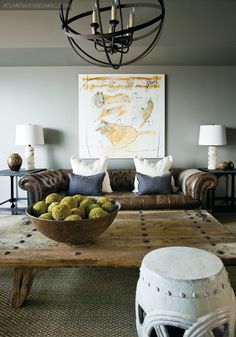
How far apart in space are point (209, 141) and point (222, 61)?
1224 mm

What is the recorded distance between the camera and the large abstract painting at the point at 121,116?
4102mm

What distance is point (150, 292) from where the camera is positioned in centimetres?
114

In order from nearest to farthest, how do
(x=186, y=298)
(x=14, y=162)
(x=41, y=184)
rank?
(x=186, y=298) → (x=41, y=184) → (x=14, y=162)

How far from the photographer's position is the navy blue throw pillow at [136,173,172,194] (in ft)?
11.1

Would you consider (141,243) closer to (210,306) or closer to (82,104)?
(210,306)

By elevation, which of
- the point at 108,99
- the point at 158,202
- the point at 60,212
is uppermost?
the point at 108,99

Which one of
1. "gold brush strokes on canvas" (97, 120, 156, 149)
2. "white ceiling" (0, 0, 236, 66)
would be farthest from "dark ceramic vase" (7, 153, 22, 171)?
"white ceiling" (0, 0, 236, 66)

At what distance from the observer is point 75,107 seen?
418 centimetres

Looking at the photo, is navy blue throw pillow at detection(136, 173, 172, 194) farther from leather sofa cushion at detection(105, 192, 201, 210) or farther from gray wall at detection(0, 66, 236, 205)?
gray wall at detection(0, 66, 236, 205)

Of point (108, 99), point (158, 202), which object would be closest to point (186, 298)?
point (158, 202)

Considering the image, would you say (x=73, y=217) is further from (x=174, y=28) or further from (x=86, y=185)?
(x=174, y=28)

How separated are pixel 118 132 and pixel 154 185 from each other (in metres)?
1.18

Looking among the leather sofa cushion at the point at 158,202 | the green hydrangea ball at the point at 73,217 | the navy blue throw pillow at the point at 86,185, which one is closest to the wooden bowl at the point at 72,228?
the green hydrangea ball at the point at 73,217

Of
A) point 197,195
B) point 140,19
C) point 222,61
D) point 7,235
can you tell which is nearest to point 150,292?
point 7,235
